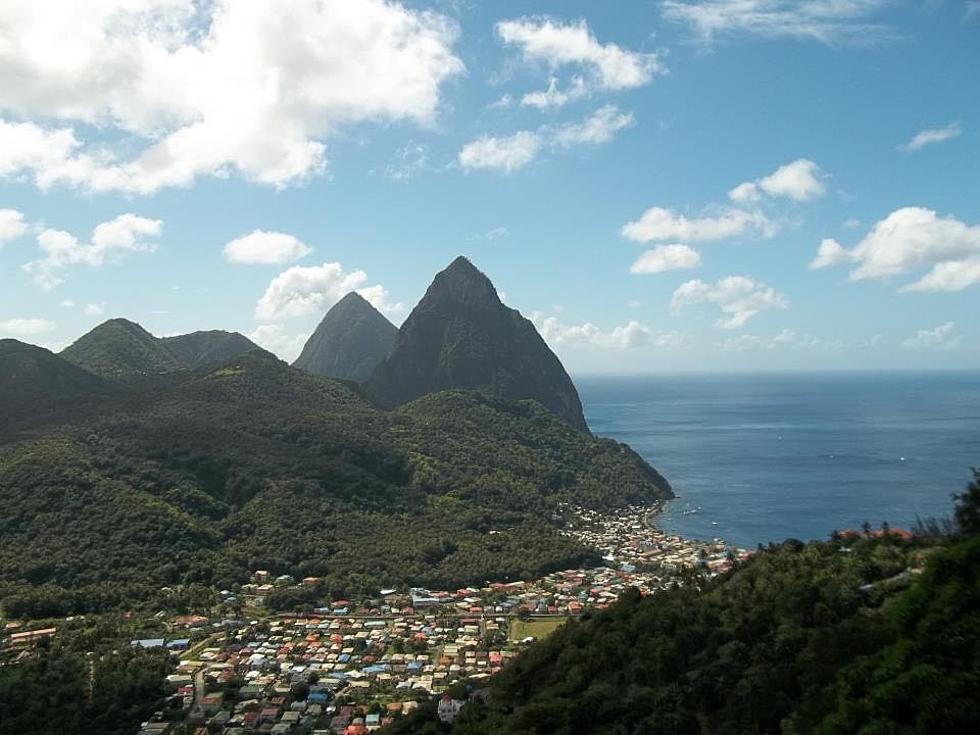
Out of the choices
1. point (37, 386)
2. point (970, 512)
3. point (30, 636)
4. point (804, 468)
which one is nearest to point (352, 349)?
point (37, 386)

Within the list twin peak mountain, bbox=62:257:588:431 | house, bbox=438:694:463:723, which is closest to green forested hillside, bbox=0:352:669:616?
house, bbox=438:694:463:723

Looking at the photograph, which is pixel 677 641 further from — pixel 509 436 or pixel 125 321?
pixel 125 321

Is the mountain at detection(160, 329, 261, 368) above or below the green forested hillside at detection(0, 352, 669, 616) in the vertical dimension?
above

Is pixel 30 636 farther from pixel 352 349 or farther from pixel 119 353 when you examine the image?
pixel 352 349

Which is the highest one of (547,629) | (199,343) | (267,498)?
(199,343)

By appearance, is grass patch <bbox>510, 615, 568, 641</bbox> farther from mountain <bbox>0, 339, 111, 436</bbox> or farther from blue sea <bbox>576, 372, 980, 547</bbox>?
mountain <bbox>0, 339, 111, 436</bbox>

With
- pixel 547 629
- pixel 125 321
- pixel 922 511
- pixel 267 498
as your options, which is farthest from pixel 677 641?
pixel 125 321
